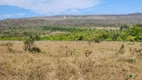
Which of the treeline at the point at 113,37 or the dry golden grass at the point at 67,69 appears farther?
the treeline at the point at 113,37

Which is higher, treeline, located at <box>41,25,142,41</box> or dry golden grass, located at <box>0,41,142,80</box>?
dry golden grass, located at <box>0,41,142,80</box>

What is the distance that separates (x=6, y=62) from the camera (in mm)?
11867

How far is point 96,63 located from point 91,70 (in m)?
0.88

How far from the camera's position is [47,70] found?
11.5 m

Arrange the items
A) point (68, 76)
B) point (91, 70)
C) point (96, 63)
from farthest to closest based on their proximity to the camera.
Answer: point (96, 63) → point (91, 70) → point (68, 76)

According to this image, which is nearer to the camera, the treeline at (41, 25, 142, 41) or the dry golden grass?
the dry golden grass

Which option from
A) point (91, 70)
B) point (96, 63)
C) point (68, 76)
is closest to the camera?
point (68, 76)

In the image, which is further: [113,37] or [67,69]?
[113,37]

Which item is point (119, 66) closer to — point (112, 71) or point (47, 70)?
point (112, 71)

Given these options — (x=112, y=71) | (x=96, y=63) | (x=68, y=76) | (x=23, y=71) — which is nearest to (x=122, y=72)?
(x=112, y=71)

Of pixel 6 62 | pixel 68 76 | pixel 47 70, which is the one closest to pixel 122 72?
pixel 68 76

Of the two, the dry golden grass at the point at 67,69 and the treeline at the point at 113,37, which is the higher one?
the dry golden grass at the point at 67,69

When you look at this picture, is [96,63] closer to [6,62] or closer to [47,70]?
[47,70]

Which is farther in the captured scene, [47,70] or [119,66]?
[119,66]
